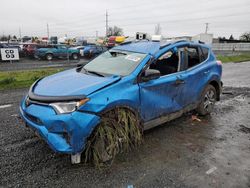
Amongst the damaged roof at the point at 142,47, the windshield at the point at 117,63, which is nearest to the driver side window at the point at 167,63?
the damaged roof at the point at 142,47

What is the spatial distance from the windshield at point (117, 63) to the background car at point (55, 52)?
17.7 metres

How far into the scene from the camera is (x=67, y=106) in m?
2.97

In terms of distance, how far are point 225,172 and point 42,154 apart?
2761 millimetres

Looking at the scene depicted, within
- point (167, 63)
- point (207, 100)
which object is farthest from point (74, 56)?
point (167, 63)

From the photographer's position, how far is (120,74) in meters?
3.72

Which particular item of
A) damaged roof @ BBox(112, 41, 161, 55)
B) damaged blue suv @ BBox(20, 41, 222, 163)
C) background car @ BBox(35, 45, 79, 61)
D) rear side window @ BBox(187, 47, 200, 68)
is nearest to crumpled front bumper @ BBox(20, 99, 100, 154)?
damaged blue suv @ BBox(20, 41, 222, 163)

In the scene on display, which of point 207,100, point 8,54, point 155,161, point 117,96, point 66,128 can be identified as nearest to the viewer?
point 66,128

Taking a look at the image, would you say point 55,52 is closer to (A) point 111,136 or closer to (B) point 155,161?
(A) point 111,136

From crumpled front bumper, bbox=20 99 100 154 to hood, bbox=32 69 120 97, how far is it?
1.01 feet

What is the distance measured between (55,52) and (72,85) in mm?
20284

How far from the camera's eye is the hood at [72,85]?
3.14m

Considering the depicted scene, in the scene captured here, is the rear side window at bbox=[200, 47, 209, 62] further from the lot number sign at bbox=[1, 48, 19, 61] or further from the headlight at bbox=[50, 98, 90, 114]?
the lot number sign at bbox=[1, 48, 19, 61]

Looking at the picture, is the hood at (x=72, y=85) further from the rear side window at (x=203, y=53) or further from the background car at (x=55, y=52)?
the background car at (x=55, y=52)

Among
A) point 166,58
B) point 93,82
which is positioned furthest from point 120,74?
point 166,58
